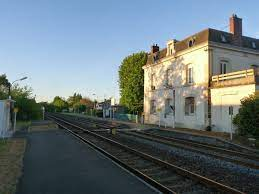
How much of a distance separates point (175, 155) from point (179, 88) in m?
21.4

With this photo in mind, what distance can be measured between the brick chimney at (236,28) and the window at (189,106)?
7.51m

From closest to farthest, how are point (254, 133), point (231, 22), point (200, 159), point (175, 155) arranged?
point (200, 159)
point (175, 155)
point (254, 133)
point (231, 22)

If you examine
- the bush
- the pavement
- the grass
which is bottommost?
the pavement

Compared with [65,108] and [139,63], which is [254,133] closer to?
[139,63]

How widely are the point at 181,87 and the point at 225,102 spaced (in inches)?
304

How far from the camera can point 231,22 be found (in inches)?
1323

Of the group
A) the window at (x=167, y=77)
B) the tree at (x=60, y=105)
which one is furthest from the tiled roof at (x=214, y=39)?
the tree at (x=60, y=105)

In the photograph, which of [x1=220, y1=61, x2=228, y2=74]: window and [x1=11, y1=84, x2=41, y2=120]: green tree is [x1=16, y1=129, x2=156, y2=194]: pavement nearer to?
[x1=220, y1=61, x2=228, y2=74]: window

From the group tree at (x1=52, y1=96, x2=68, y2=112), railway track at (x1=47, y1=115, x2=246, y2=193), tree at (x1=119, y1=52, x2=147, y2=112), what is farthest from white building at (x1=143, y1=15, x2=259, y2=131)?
tree at (x1=52, y1=96, x2=68, y2=112)

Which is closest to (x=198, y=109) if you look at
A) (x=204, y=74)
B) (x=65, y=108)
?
(x=204, y=74)

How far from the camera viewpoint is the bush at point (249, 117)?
69.3 feet

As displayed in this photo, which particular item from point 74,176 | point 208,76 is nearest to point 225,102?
point 208,76

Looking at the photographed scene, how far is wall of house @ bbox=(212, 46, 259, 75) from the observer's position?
30.5 meters

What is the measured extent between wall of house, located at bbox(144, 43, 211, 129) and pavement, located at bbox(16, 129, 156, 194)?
18.9 meters
